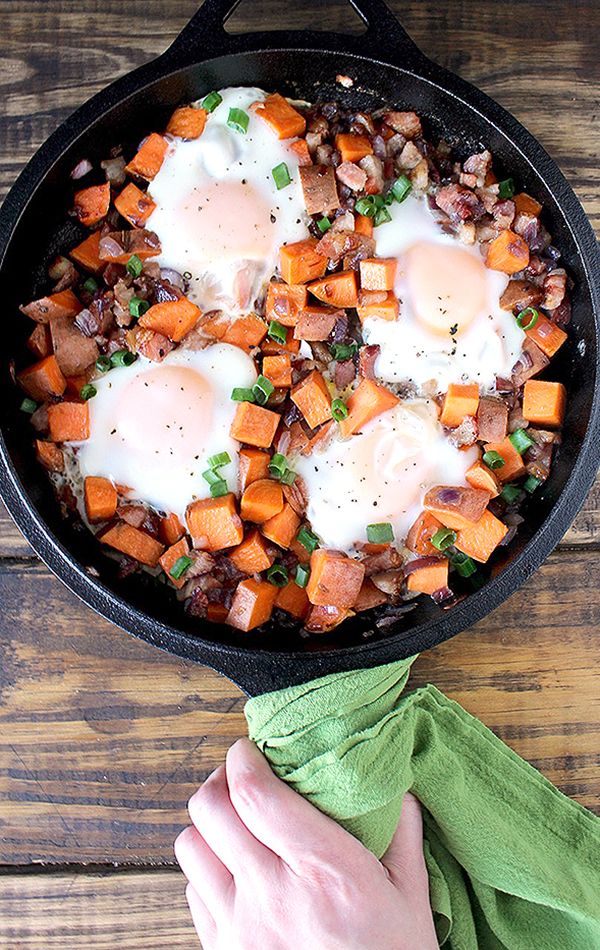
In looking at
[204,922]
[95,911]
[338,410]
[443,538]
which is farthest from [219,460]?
[95,911]

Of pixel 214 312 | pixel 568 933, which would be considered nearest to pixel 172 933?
pixel 568 933

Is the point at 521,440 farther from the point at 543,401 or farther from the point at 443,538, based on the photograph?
the point at 443,538

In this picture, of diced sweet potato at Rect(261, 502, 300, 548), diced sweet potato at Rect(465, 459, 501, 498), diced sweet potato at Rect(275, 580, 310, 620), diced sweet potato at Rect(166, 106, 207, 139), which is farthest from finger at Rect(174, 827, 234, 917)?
diced sweet potato at Rect(166, 106, 207, 139)

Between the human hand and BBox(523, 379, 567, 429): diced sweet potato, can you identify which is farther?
BBox(523, 379, 567, 429): diced sweet potato

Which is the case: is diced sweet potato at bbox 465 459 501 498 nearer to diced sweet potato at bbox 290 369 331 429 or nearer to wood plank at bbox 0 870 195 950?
diced sweet potato at bbox 290 369 331 429

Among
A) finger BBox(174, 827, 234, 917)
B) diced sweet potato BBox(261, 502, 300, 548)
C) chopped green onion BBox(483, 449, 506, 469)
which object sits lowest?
finger BBox(174, 827, 234, 917)

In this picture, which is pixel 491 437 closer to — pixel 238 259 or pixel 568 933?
pixel 238 259
